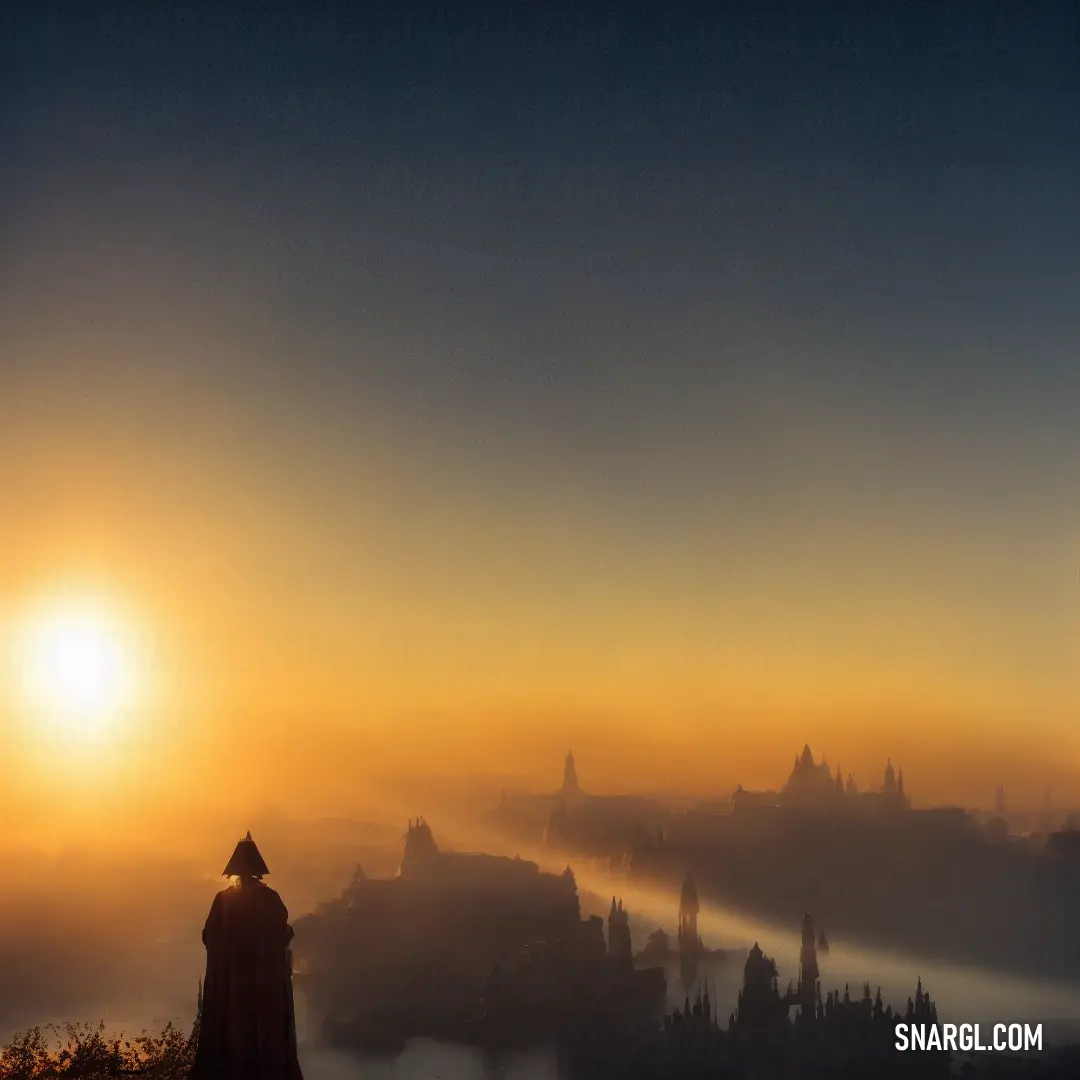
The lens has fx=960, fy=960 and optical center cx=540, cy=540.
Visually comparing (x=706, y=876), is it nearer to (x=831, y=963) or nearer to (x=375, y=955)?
(x=831, y=963)

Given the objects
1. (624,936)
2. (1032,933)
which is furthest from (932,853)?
(624,936)

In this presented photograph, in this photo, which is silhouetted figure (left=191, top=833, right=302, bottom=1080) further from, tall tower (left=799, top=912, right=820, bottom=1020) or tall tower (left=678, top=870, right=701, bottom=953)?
tall tower (left=678, top=870, right=701, bottom=953)

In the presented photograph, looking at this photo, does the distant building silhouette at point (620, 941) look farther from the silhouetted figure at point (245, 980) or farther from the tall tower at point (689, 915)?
the silhouetted figure at point (245, 980)

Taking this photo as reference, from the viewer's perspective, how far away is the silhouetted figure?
43.1ft

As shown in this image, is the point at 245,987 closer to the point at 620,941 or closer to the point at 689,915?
the point at 620,941

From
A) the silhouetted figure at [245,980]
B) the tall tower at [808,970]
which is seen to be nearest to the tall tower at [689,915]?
the tall tower at [808,970]

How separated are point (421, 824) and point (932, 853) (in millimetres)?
100486

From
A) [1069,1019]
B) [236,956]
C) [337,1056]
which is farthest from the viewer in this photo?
[337,1056]

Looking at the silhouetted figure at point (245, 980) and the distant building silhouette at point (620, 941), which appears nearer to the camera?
the silhouetted figure at point (245, 980)

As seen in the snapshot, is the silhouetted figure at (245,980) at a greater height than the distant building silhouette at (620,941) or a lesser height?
greater

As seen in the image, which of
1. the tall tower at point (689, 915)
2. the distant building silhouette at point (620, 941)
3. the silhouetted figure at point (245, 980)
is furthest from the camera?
the tall tower at point (689, 915)

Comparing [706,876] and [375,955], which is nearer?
[375,955]

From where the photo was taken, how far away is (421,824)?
182 metres

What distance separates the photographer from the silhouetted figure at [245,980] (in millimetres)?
13133
